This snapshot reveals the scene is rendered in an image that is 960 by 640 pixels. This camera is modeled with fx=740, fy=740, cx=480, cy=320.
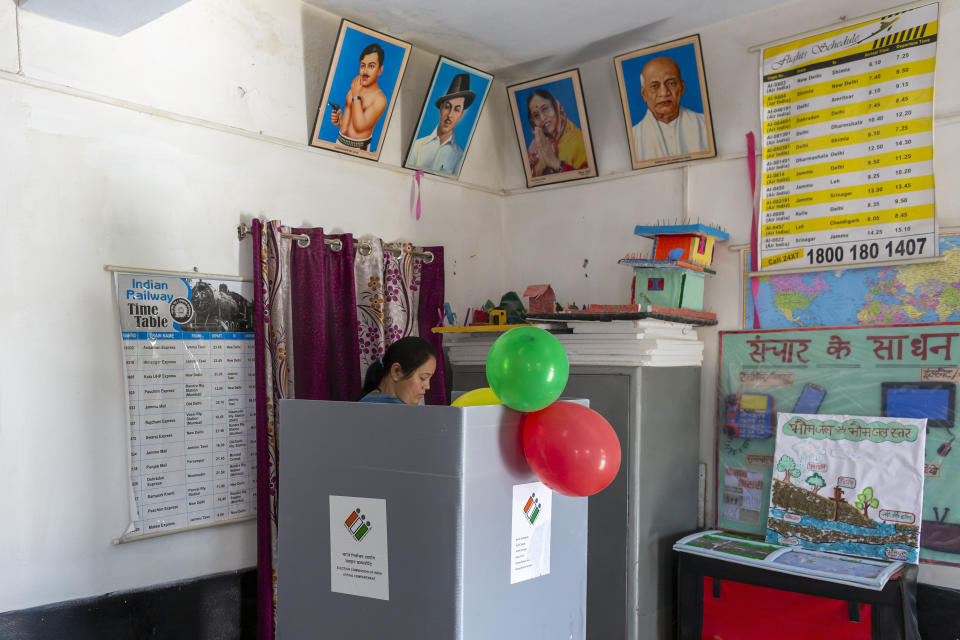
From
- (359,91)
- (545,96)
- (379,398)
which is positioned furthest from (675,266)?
(359,91)

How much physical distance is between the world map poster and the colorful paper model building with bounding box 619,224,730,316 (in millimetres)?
201

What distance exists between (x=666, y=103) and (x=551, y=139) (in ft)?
1.97

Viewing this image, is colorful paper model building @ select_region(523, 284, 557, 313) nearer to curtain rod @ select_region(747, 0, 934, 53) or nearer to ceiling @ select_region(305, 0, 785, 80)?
ceiling @ select_region(305, 0, 785, 80)

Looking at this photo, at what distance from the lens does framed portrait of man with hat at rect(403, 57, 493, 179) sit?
321cm

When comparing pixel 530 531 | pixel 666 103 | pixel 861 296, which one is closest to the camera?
pixel 530 531

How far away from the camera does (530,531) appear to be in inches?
49.8

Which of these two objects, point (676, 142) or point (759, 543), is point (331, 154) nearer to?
point (676, 142)

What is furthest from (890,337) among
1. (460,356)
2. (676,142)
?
(460,356)

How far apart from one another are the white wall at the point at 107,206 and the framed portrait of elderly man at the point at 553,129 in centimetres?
103

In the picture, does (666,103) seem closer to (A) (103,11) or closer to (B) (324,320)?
(B) (324,320)

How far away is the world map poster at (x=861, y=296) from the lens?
248 centimetres

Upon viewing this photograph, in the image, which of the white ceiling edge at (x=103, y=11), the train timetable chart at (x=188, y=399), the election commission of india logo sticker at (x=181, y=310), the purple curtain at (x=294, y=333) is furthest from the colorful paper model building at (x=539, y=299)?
the white ceiling edge at (x=103, y=11)

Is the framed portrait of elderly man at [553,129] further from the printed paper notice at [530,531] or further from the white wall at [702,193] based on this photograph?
the printed paper notice at [530,531]

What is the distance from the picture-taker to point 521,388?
128 cm
